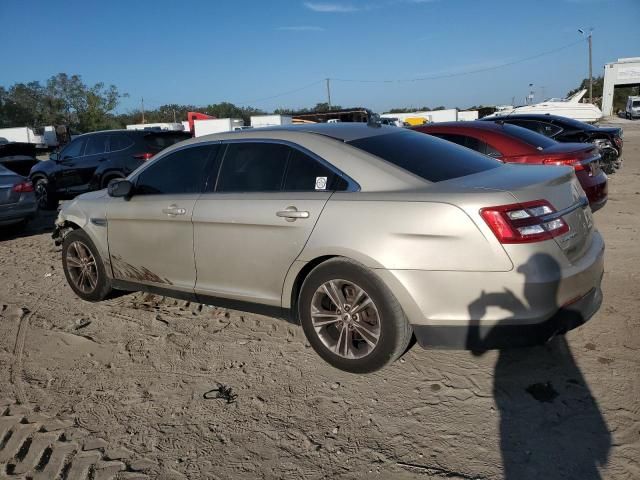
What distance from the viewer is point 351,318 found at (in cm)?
327

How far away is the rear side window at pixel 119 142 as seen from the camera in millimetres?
10438

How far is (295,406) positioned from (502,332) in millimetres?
1264

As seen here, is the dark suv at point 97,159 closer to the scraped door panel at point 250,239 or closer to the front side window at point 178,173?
the front side window at point 178,173

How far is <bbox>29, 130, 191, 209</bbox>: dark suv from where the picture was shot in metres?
10.4

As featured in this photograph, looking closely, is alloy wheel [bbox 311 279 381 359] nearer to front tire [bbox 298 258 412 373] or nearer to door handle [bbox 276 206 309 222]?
front tire [bbox 298 258 412 373]

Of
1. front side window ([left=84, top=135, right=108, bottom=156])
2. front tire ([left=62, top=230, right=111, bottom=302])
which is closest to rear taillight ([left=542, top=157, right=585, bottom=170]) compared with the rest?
front tire ([left=62, top=230, right=111, bottom=302])

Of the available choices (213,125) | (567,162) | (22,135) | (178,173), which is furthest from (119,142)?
(22,135)

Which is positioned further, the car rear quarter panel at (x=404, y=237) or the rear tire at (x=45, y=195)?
the rear tire at (x=45, y=195)

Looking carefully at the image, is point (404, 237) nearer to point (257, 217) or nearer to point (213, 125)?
point (257, 217)

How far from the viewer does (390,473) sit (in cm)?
246

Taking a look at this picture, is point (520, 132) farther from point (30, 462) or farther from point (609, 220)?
point (30, 462)

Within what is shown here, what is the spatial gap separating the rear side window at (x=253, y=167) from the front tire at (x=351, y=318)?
2.60ft

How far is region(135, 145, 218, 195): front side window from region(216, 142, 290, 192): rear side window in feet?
0.73

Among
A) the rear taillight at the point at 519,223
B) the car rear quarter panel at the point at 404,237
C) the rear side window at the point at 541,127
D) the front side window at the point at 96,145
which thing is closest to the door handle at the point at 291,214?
the car rear quarter panel at the point at 404,237
